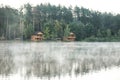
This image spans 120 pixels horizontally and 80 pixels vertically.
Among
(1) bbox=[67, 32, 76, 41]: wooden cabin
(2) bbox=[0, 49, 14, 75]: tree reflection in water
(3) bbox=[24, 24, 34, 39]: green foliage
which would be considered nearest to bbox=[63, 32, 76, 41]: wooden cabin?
(1) bbox=[67, 32, 76, 41]: wooden cabin

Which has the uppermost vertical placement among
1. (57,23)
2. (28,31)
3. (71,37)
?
(57,23)

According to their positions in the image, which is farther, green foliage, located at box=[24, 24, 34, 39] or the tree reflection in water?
green foliage, located at box=[24, 24, 34, 39]

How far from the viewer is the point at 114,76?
838cm

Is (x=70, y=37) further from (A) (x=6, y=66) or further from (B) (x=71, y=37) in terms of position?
(A) (x=6, y=66)

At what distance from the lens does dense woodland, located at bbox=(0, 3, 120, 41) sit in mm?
51031

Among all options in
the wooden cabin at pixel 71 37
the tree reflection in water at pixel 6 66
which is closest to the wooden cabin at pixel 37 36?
the wooden cabin at pixel 71 37

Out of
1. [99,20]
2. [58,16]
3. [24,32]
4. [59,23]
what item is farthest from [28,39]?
[99,20]

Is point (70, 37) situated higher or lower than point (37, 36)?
lower

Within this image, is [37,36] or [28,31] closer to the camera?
[28,31]

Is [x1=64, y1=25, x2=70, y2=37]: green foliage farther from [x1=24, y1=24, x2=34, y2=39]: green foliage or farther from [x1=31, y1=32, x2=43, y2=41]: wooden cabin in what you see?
[x1=24, y1=24, x2=34, y2=39]: green foliage

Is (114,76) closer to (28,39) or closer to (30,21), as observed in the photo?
(28,39)

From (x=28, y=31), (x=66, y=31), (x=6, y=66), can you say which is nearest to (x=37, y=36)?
(x=28, y=31)

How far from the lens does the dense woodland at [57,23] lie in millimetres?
51031

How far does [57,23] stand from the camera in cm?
5156
